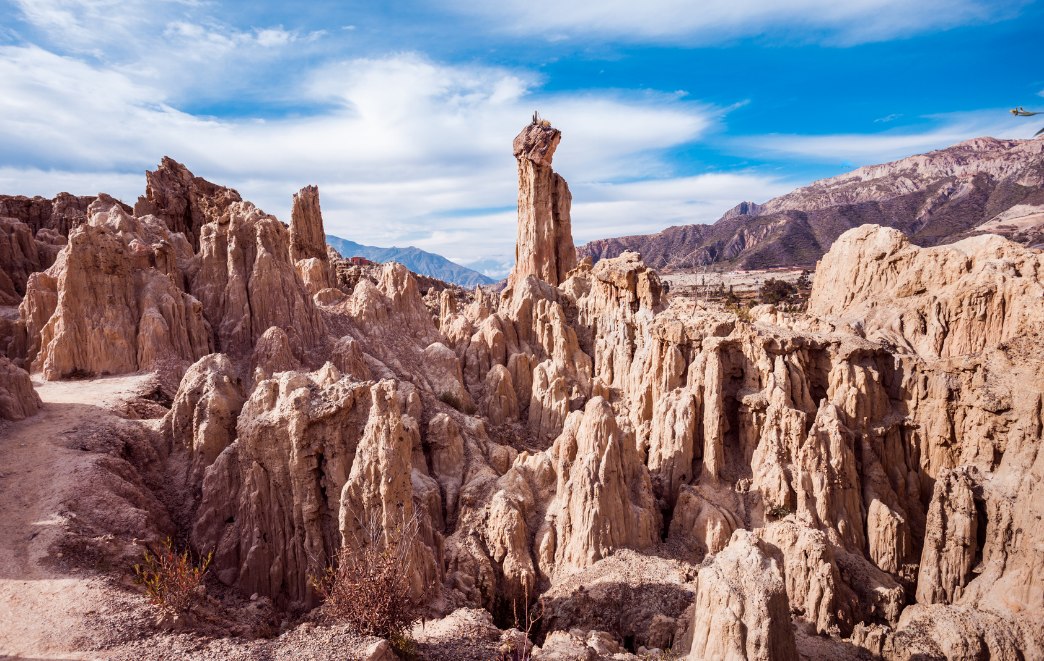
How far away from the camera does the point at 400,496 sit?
1569 cm

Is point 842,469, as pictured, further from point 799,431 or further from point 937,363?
point 937,363

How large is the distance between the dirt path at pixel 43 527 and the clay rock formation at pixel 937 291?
28.4 metres

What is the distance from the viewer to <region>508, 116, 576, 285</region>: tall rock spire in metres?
48.0

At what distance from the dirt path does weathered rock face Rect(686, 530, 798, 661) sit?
1213 cm

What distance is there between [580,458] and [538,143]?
34.3 m

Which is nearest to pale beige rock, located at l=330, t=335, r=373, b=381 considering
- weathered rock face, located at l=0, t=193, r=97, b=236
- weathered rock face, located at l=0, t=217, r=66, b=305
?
weathered rock face, located at l=0, t=217, r=66, b=305

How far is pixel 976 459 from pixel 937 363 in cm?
386

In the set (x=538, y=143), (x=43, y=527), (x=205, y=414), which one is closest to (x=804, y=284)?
(x=538, y=143)

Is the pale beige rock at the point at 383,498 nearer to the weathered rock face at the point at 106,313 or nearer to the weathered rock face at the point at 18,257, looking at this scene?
the weathered rock face at the point at 106,313

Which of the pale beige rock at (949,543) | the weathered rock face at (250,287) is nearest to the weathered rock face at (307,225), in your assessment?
the weathered rock face at (250,287)

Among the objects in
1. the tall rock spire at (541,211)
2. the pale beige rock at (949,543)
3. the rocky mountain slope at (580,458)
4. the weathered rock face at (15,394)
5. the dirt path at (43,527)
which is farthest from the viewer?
the tall rock spire at (541,211)

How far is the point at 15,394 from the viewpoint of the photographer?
1894 cm

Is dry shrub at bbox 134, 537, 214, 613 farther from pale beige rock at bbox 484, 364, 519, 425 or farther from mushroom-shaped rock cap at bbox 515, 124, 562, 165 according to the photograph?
mushroom-shaped rock cap at bbox 515, 124, 562, 165

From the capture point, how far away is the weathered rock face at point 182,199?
4394 cm
